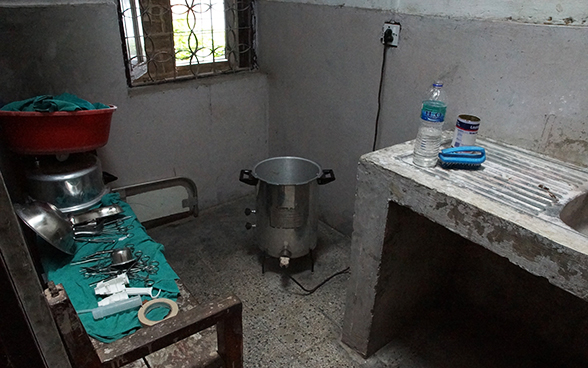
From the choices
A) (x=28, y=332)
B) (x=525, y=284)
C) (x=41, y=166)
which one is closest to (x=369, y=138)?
(x=525, y=284)

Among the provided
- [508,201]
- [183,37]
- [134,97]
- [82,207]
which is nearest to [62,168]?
[82,207]

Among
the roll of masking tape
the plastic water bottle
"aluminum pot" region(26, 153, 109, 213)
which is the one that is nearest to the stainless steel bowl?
"aluminum pot" region(26, 153, 109, 213)

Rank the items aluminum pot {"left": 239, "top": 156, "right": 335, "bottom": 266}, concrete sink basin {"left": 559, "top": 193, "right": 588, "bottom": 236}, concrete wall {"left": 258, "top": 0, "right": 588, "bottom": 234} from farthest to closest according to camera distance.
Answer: aluminum pot {"left": 239, "top": 156, "right": 335, "bottom": 266}, concrete wall {"left": 258, "top": 0, "right": 588, "bottom": 234}, concrete sink basin {"left": 559, "top": 193, "right": 588, "bottom": 236}

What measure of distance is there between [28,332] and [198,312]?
1.36 feet

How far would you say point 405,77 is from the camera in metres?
1.73

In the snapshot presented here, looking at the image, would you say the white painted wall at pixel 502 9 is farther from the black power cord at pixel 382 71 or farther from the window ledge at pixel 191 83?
the window ledge at pixel 191 83

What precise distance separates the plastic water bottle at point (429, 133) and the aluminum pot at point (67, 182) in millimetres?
1364

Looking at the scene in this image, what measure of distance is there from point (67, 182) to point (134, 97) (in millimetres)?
614

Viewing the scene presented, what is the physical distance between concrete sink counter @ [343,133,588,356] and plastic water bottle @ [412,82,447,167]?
A: 0.11 feet

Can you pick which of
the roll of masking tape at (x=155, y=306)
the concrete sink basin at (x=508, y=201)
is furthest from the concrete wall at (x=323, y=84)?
the roll of masking tape at (x=155, y=306)

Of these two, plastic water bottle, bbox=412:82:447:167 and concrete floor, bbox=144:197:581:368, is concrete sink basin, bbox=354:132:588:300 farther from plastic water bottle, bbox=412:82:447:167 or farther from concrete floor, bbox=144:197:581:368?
concrete floor, bbox=144:197:581:368

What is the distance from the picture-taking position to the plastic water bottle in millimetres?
1187

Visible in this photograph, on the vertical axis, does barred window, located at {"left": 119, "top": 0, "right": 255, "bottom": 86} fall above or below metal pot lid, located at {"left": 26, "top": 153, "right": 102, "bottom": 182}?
above

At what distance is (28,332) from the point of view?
46 cm
